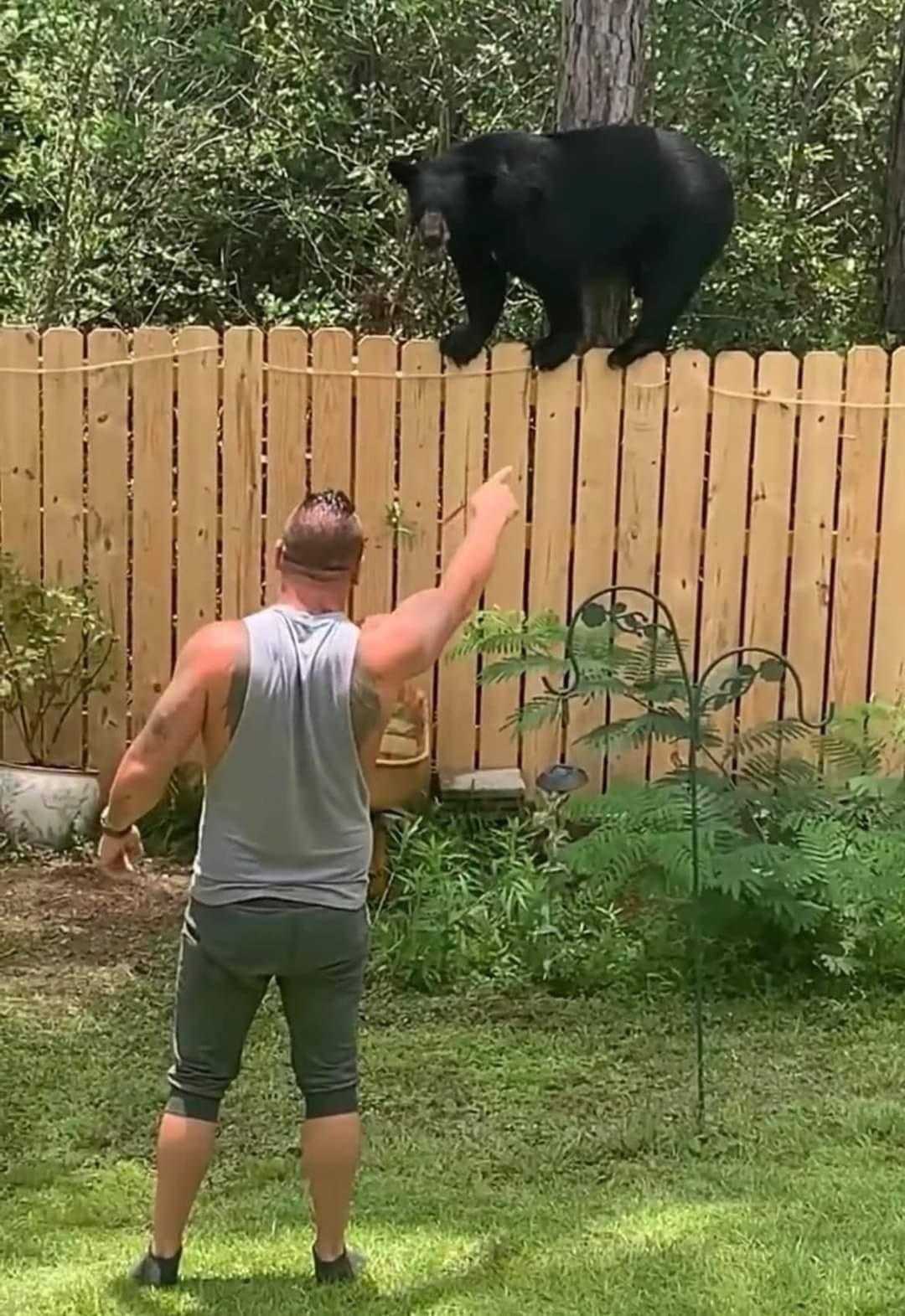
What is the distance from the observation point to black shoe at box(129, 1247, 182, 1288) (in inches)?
110

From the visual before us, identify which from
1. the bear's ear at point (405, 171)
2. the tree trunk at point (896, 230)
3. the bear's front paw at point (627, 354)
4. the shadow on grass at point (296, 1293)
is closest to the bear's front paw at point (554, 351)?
the bear's front paw at point (627, 354)

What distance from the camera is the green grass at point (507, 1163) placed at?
111 inches

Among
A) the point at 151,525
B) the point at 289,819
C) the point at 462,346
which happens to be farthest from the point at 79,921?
the point at 289,819

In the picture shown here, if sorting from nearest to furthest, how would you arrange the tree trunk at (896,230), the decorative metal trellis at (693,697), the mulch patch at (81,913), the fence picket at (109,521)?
the decorative metal trellis at (693,697)
the mulch patch at (81,913)
the fence picket at (109,521)
the tree trunk at (896,230)

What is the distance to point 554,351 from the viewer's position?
18.3 ft

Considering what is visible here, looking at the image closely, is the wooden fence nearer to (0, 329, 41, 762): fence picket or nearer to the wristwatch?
(0, 329, 41, 762): fence picket

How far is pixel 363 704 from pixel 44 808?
3130 millimetres

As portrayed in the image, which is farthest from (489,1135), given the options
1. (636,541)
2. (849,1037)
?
(636,541)

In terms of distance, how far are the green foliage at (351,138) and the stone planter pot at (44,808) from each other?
4.10 m

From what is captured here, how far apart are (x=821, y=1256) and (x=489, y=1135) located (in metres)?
0.98

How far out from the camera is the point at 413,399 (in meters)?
5.66

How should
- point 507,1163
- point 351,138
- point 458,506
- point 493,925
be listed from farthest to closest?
point 351,138 < point 458,506 < point 493,925 < point 507,1163

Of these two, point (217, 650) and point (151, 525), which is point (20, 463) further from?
point (217, 650)

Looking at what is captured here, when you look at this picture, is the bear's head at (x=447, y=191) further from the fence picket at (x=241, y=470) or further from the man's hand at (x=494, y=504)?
the man's hand at (x=494, y=504)
